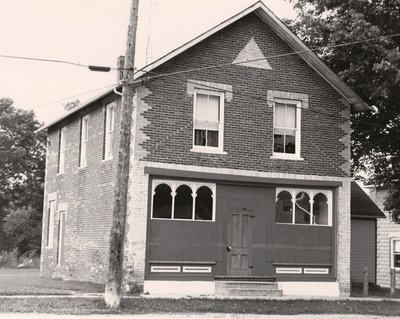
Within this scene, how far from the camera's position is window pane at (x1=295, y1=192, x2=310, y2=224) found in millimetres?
21625

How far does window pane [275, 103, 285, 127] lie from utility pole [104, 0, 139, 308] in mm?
6878

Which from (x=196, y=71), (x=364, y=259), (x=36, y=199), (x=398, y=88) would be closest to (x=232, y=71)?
(x=196, y=71)

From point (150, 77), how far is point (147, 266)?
5.31 meters

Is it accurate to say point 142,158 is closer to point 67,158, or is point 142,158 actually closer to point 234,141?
point 234,141

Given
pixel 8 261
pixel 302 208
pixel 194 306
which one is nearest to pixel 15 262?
pixel 8 261

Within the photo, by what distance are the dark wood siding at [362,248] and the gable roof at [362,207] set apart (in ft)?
1.22

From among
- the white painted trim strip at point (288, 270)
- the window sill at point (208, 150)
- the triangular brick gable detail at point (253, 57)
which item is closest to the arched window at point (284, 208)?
the white painted trim strip at point (288, 270)

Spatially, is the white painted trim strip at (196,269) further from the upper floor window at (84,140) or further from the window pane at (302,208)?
the upper floor window at (84,140)

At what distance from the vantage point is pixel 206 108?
20703mm

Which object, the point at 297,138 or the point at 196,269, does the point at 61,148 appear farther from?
the point at 297,138

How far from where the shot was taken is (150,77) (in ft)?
61.4

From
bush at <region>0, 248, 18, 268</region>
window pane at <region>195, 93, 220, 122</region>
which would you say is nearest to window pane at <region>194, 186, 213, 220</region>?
window pane at <region>195, 93, 220, 122</region>

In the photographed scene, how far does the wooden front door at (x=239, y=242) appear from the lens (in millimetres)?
20453

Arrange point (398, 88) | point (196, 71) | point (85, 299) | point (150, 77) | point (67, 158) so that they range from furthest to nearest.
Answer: point (67, 158) < point (398, 88) < point (196, 71) < point (150, 77) < point (85, 299)
